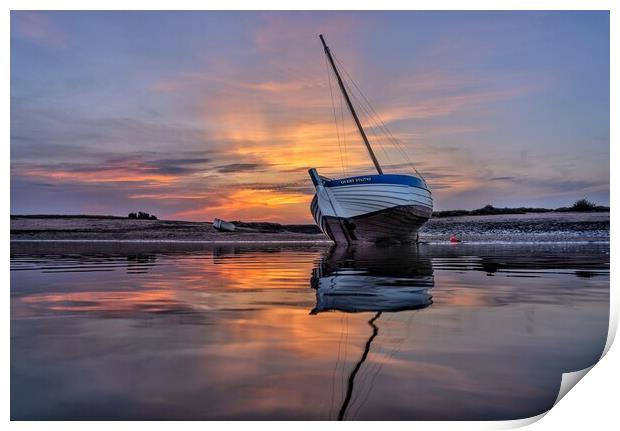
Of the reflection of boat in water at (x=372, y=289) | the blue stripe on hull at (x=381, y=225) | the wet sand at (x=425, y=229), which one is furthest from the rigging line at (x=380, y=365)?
the blue stripe on hull at (x=381, y=225)

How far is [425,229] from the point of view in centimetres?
3400

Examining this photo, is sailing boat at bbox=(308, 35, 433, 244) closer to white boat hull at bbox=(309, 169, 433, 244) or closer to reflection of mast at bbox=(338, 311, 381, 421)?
white boat hull at bbox=(309, 169, 433, 244)

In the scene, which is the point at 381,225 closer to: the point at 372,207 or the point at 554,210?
the point at 372,207

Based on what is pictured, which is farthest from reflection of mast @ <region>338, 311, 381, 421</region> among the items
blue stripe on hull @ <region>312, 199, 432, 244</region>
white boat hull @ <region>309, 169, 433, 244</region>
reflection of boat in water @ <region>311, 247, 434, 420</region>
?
blue stripe on hull @ <region>312, 199, 432, 244</region>

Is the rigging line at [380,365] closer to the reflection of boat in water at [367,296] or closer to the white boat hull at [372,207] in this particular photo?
the reflection of boat in water at [367,296]

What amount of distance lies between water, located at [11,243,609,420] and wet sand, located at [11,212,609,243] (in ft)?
21.5

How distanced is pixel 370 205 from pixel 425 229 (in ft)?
23.4

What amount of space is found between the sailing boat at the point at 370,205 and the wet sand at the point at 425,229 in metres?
2.06

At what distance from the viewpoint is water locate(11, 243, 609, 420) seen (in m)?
2.98

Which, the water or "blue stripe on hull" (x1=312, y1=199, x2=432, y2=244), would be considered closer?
the water

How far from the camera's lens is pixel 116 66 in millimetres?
9492
